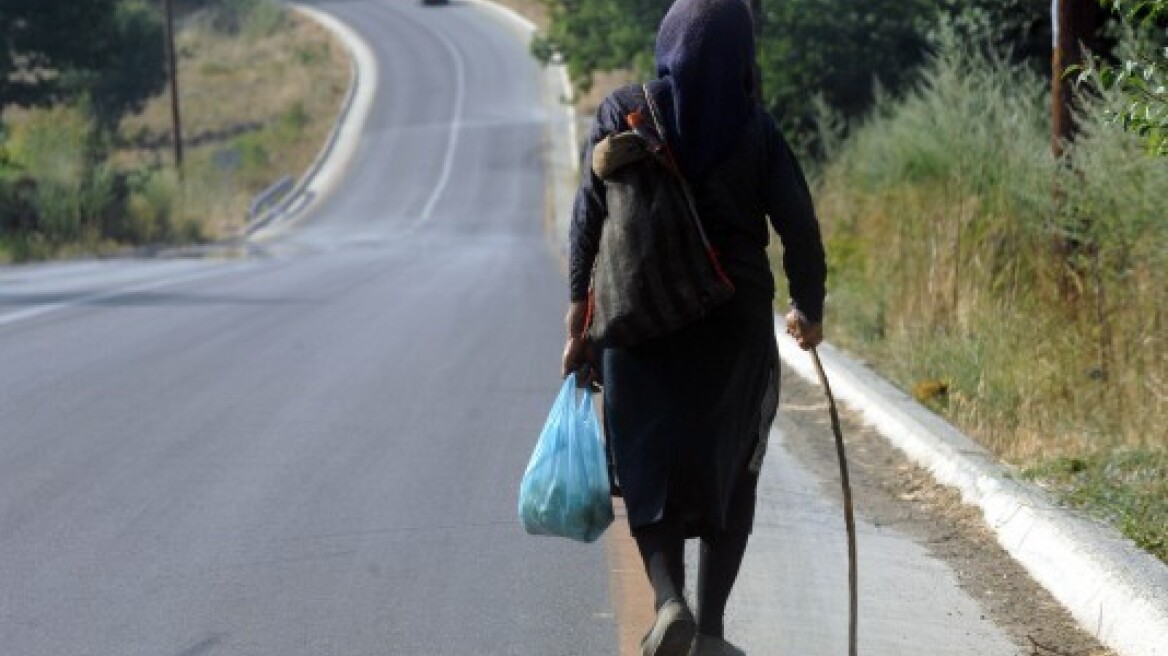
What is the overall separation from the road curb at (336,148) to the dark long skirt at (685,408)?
43931 millimetres

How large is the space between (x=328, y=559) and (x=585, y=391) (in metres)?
1.92

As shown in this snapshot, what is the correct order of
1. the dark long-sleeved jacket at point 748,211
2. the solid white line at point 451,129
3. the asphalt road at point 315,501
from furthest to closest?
the solid white line at point 451,129 < the asphalt road at point 315,501 < the dark long-sleeved jacket at point 748,211

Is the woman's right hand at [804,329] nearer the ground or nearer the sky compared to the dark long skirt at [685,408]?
nearer the sky

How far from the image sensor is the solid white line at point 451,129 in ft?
180

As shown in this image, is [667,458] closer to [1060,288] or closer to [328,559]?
[328,559]

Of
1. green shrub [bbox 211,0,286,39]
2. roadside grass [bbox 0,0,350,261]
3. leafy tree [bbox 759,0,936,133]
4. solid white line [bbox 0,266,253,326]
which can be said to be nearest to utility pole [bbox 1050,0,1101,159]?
solid white line [bbox 0,266,253,326]

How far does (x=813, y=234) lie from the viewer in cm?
562

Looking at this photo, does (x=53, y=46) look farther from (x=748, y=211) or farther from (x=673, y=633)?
(x=673, y=633)

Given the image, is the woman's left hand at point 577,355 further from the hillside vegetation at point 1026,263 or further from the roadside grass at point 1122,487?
the roadside grass at point 1122,487

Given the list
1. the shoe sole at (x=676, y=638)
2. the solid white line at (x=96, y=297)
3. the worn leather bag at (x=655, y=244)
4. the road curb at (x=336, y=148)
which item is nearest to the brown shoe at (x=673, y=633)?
the shoe sole at (x=676, y=638)

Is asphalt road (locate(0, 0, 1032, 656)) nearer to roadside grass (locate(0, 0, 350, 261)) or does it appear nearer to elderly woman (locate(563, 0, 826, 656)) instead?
elderly woman (locate(563, 0, 826, 656))

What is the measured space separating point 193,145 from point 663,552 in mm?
69255

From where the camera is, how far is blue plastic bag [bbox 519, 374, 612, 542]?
582 centimetres

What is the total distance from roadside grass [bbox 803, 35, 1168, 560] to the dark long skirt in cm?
232
